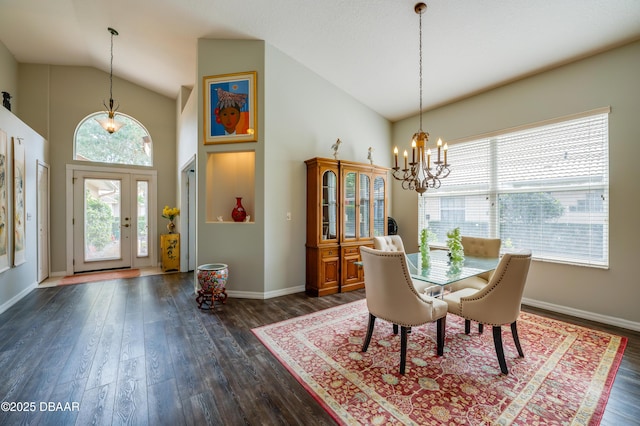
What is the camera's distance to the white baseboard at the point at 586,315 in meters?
2.84

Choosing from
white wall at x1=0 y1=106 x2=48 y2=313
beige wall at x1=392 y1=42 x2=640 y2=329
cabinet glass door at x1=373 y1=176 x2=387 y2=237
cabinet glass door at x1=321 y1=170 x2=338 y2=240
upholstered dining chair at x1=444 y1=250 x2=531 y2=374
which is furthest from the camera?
cabinet glass door at x1=373 y1=176 x2=387 y2=237

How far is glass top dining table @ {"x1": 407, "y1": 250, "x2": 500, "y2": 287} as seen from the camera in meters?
2.18

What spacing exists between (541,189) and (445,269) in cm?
210

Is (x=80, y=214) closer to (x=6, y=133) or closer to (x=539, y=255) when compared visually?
(x=6, y=133)

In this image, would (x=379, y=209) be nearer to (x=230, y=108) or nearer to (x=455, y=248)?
(x=455, y=248)

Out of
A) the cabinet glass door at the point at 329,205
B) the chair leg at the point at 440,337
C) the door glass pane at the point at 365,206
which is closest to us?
the chair leg at the point at 440,337

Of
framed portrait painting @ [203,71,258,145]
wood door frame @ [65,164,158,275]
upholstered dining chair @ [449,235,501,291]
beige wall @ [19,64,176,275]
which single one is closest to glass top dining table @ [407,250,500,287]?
Result: upholstered dining chair @ [449,235,501,291]

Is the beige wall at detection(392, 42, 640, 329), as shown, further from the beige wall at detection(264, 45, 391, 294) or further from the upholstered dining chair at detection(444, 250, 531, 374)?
the beige wall at detection(264, 45, 391, 294)

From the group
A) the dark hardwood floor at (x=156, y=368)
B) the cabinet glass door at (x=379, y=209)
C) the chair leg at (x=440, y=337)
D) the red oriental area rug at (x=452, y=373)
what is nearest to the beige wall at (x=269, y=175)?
the dark hardwood floor at (x=156, y=368)

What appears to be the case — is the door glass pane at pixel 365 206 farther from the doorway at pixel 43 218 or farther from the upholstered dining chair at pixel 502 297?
the doorway at pixel 43 218

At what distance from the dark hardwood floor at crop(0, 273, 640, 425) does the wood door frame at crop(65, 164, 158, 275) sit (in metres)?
1.90

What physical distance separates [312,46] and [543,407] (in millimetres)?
4312

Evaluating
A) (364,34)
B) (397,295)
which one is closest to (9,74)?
(364,34)

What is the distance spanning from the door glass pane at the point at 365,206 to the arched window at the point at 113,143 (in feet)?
15.7
